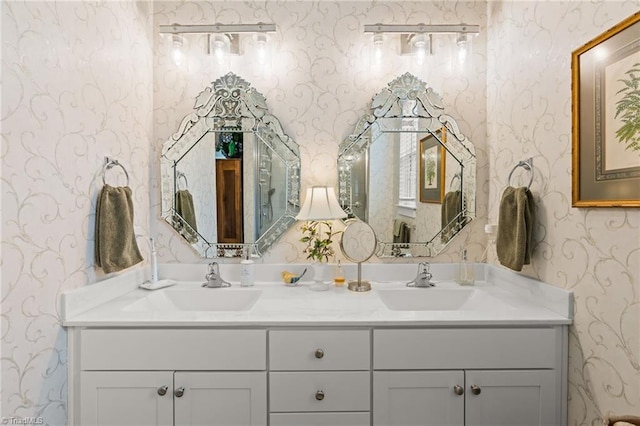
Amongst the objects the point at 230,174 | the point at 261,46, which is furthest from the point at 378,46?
the point at 230,174

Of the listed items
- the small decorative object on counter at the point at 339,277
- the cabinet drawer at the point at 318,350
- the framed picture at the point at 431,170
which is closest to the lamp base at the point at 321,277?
the small decorative object on counter at the point at 339,277

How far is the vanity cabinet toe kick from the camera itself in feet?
4.10

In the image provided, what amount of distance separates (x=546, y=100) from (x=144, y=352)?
1889 mm

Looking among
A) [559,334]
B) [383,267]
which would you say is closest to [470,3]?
[383,267]

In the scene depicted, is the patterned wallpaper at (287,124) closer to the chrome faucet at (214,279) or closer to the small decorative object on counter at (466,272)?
the small decorative object on counter at (466,272)

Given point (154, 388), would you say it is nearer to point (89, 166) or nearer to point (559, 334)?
point (89, 166)

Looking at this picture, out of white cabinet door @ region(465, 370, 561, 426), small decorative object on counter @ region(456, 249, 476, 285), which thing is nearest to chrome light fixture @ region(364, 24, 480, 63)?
small decorative object on counter @ region(456, 249, 476, 285)

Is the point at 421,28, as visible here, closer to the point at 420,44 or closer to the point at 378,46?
the point at 420,44

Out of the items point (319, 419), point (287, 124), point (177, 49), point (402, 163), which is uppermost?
point (177, 49)

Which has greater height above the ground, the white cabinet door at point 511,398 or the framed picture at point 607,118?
the framed picture at point 607,118

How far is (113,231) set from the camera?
1.43 metres

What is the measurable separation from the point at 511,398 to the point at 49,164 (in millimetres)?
1877

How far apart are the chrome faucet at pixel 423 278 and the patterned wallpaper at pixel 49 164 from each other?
1.50 m

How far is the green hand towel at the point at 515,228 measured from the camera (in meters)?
1.42
